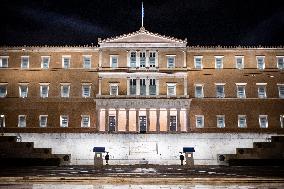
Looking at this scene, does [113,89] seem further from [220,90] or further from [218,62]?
[218,62]

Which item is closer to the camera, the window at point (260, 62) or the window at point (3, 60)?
the window at point (260, 62)

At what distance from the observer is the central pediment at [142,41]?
52438 millimetres

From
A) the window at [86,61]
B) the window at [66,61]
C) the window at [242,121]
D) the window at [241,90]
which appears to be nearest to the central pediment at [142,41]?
the window at [86,61]

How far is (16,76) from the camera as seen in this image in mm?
53312

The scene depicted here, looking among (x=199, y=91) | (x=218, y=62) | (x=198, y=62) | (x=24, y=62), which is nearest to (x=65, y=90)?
(x=24, y=62)

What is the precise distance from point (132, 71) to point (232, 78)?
1275cm

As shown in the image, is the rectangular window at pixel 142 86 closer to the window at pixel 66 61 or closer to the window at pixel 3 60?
the window at pixel 66 61

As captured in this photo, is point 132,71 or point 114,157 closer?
point 114,157

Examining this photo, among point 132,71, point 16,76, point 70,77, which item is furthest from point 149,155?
point 16,76

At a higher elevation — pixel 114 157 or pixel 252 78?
pixel 252 78

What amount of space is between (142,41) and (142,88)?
5985mm

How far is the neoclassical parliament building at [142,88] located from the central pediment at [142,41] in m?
0.13

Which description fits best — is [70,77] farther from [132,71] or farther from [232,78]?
[232,78]

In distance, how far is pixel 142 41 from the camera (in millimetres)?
52531
